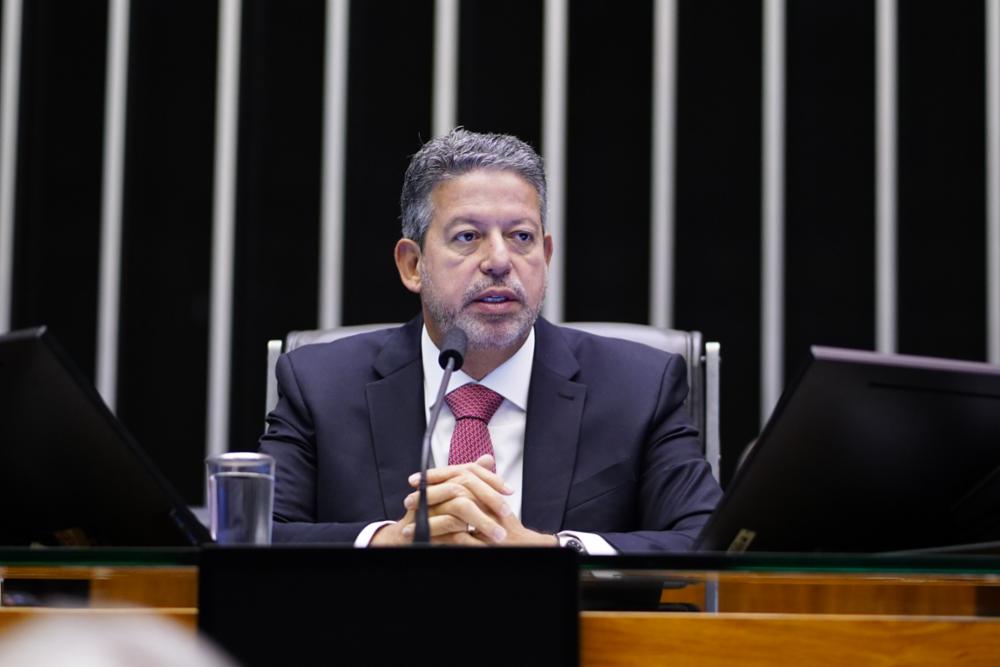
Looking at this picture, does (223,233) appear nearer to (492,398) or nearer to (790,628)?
(492,398)

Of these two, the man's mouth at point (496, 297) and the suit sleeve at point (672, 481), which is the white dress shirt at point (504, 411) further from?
the suit sleeve at point (672, 481)

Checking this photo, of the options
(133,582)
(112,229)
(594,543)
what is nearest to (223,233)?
(112,229)

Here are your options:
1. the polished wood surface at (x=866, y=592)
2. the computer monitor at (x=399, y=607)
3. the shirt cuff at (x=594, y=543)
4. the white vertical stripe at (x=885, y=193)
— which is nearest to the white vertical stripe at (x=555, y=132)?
the white vertical stripe at (x=885, y=193)

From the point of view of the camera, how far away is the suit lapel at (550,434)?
6.61ft

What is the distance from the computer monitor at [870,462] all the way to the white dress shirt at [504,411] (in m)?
0.90

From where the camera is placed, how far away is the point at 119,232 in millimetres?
3244

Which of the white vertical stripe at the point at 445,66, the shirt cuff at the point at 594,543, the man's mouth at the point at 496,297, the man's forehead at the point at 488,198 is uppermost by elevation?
the white vertical stripe at the point at 445,66

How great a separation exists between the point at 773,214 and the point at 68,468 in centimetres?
231

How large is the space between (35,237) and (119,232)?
244 millimetres

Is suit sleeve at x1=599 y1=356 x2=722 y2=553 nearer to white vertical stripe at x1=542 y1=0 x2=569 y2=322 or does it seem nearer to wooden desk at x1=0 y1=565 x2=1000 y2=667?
wooden desk at x1=0 y1=565 x2=1000 y2=667

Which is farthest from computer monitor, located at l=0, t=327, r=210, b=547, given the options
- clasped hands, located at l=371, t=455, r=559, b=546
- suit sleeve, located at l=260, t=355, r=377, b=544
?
suit sleeve, located at l=260, t=355, r=377, b=544

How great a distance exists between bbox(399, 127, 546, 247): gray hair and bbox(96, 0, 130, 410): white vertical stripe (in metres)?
1.28

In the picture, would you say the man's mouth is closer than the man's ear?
Yes

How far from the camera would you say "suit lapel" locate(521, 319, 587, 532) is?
6.61 ft
